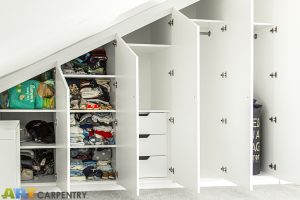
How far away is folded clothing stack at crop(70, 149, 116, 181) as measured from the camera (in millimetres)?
3617

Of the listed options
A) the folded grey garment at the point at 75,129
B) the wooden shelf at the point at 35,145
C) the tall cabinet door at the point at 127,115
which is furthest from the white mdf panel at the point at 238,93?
the wooden shelf at the point at 35,145

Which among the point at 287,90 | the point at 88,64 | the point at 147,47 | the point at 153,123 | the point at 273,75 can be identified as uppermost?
the point at 147,47

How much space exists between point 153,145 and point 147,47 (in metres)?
0.83

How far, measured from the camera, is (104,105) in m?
3.66

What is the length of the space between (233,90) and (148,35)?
4.01 feet

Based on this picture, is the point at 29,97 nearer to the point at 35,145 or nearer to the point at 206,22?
the point at 35,145

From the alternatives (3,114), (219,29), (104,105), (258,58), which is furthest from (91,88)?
(258,58)

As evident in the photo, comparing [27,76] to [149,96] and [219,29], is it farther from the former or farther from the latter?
[219,29]

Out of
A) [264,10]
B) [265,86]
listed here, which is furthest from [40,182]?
[264,10]

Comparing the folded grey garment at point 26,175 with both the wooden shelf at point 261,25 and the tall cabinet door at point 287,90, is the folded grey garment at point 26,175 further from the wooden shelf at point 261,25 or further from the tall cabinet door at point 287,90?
the wooden shelf at point 261,25

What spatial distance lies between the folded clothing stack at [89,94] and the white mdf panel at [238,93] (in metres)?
1.01

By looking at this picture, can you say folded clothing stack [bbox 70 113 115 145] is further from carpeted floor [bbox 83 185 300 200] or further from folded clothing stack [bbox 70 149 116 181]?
carpeted floor [bbox 83 185 300 200]

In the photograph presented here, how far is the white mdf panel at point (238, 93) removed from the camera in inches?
125

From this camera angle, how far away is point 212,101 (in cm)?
369
